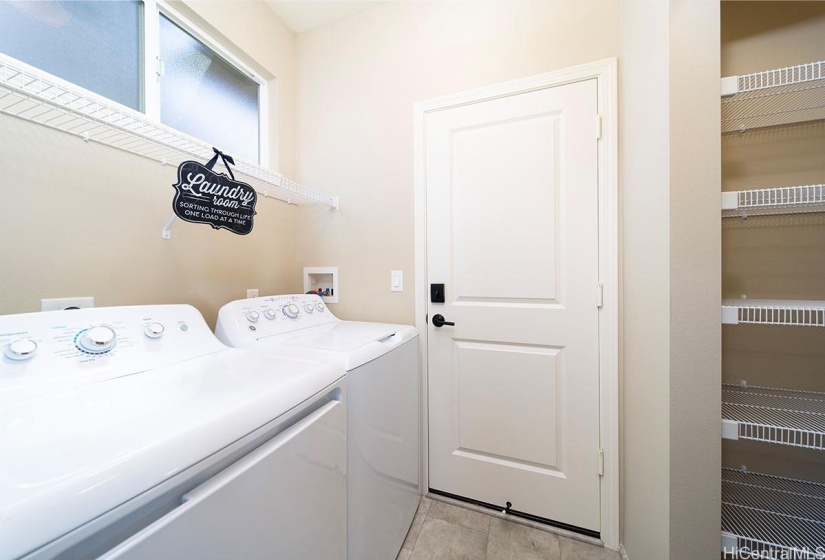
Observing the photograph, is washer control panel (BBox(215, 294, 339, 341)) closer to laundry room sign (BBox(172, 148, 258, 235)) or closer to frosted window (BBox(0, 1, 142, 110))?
laundry room sign (BBox(172, 148, 258, 235))

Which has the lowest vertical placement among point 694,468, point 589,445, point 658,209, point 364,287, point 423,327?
point 589,445

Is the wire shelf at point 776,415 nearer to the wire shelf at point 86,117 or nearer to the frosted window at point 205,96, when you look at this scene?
the wire shelf at point 86,117

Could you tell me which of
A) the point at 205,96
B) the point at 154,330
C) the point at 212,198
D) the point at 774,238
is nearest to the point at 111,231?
the point at 212,198

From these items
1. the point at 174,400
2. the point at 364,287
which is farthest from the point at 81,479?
the point at 364,287

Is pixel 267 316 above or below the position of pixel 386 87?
below

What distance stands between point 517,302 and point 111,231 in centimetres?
181

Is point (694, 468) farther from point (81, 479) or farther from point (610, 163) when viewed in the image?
point (81, 479)

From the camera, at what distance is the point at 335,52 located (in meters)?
1.88

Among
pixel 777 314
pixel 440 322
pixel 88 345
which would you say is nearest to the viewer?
pixel 88 345

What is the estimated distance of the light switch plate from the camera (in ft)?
5.63

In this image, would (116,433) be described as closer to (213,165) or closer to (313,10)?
(213,165)

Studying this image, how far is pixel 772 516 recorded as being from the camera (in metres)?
0.97

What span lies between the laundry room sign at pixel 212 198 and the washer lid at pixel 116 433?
596 mm

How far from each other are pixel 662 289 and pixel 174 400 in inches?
56.6
